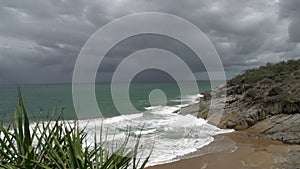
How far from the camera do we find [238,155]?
41.0 feet

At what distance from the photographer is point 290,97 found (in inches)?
795

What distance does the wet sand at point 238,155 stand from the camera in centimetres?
1091

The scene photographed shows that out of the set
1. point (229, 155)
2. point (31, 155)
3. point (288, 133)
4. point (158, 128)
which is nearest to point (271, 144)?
point (288, 133)

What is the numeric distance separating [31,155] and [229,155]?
11.5 m

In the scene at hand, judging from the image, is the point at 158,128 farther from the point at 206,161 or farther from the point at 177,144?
the point at 206,161

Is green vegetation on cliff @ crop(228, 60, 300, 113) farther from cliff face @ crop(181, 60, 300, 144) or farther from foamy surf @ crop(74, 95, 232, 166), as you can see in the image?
foamy surf @ crop(74, 95, 232, 166)

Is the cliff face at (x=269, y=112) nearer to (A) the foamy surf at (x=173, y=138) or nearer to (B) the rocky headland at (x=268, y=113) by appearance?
(B) the rocky headland at (x=268, y=113)

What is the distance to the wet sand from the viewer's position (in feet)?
35.8

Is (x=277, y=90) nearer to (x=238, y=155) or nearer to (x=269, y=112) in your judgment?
(x=269, y=112)

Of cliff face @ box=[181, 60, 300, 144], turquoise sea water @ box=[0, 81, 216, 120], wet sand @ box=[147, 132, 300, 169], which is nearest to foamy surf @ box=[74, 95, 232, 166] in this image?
wet sand @ box=[147, 132, 300, 169]

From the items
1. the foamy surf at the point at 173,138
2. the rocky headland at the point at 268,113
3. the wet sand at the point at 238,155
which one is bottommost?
the wet sand at the point at 238,155

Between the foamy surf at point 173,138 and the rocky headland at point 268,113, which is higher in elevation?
the rocky headland at point 268,113

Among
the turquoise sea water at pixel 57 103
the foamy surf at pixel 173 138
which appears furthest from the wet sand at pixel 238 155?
the turquoise sea water at pixel 57 103

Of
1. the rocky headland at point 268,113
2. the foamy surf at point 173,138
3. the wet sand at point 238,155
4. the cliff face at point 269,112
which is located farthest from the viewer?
the cliff face at point 269,112
